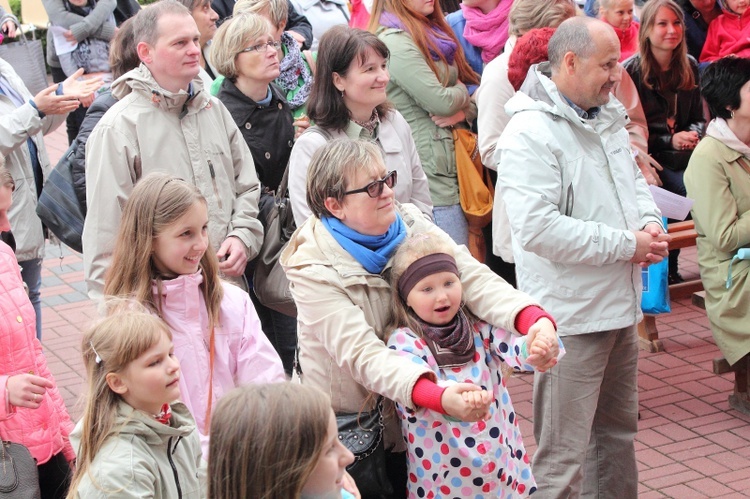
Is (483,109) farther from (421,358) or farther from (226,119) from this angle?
(421,358)

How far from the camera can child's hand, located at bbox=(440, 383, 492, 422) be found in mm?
2891

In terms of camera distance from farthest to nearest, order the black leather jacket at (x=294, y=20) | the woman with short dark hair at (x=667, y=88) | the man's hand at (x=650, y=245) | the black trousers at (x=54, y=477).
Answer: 1. the black leather jacket at (x=294, y=20)
2. the woman with short dark hair at (x=667, y=88)
3. the man's hand at (x=650, y=245)
4. the black trousers at (x=54, y=477)

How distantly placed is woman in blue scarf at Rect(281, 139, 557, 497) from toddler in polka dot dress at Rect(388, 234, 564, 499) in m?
0.07

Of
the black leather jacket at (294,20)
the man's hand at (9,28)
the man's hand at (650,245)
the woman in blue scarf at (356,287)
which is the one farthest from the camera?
the man's hand at (9,28)

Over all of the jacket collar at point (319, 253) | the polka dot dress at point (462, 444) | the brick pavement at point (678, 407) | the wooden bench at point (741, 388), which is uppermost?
the jacket collar at point (319, 253)

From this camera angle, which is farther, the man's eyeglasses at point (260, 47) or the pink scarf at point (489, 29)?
the pink scarf at point (489, 29)

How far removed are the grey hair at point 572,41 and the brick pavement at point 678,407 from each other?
1842 mm

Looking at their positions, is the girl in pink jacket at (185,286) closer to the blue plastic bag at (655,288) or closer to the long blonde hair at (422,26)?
the long blonde hair at (422,26)

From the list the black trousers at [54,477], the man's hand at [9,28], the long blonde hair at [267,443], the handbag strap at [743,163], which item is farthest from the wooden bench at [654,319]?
the man's hand at [9,28]

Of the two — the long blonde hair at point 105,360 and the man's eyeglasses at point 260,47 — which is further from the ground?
the man's eyeglasses at point 260,47

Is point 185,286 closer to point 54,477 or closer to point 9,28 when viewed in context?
point 54,477

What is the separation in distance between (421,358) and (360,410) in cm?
29

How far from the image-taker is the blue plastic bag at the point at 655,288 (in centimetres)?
600

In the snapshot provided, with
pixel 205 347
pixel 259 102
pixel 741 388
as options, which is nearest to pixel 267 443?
pixel 205 347
